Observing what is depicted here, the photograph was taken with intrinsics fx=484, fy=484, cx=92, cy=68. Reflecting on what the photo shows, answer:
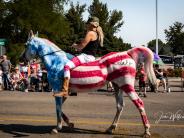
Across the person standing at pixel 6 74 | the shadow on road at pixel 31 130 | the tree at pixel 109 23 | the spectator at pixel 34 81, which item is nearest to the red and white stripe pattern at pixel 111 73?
the shadow on road at pixel 31 130

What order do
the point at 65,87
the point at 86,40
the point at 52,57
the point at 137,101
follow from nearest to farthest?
the point at 137,101 → the point at 65,87 → the point at 86,40 → the point at 52,57

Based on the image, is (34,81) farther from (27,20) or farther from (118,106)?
(27,20)

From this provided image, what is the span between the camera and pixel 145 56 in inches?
417

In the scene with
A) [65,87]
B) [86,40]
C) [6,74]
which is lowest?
[65,87]

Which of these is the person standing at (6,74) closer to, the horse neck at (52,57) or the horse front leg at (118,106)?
the horse neck at (52,57)

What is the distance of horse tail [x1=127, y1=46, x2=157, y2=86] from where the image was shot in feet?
34.3

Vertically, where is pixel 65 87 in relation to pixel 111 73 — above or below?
below

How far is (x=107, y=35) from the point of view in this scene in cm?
7512

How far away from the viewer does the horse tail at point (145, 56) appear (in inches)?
412

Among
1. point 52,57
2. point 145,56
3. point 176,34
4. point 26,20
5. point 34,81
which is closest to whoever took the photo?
point 145,56

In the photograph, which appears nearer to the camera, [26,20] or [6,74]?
[6,74]

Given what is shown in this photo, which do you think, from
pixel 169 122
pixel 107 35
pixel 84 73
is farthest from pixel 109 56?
pixel 107 35

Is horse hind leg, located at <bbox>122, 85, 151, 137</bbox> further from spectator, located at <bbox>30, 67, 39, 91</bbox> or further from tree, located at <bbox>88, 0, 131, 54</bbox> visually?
tree, located at <bbox>88, 0, 131, 54</bbox>

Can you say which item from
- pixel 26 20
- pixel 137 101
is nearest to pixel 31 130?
pixel 137 101
